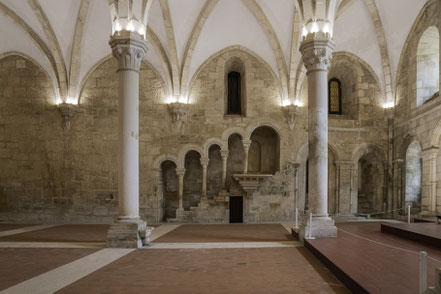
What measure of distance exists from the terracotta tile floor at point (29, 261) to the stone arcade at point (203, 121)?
581 centimetres

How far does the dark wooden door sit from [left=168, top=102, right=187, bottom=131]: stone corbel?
3.98m

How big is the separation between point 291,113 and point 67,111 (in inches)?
382

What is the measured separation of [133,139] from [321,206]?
5.00 metres

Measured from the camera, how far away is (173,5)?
40.9 feet

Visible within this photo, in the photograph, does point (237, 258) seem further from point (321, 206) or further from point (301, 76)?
point (301, 76)

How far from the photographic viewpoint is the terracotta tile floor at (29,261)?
553 cm

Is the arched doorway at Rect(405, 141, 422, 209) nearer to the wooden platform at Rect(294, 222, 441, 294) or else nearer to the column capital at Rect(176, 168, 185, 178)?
the wooden platform at Rect(294, 222, 441, 294)

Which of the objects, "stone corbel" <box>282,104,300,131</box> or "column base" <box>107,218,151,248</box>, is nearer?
"column base" <box>107,218,151,248</box>

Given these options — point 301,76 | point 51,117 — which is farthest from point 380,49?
point 51,117

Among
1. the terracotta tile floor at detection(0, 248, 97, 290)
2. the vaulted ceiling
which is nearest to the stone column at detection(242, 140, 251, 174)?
the vaulted ceiling

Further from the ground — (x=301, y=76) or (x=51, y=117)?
(x=301, y=76)

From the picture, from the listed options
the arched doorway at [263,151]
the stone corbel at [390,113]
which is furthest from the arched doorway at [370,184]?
the arched doorway at [263,151]

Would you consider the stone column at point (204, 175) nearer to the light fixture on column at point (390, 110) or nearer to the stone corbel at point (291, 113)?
the stone corbel at point (291, 113)

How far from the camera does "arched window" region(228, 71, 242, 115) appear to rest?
50.6ft
